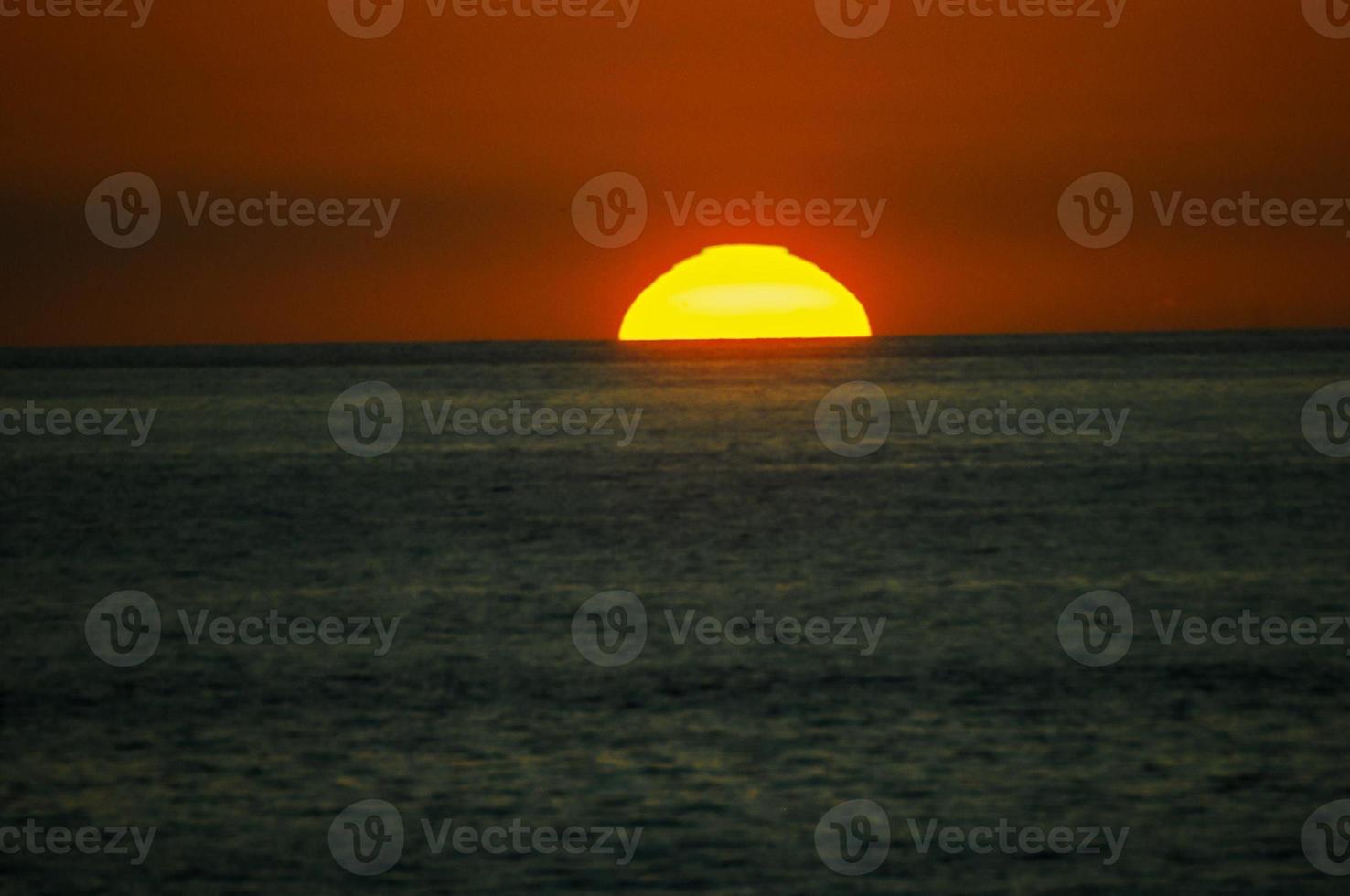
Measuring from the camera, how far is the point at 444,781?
12.8 meters

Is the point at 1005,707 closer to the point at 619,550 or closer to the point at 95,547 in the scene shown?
the point at 619,550

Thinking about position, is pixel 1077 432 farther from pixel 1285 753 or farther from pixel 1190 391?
pixel 1285 753

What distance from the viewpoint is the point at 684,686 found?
1702cm

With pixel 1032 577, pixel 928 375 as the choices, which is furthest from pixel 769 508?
pixel 928 375

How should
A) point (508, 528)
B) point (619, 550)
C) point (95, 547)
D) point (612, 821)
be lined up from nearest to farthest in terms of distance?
point (612, 821) → point (619, 550) → point (95, 547) → point (508, 528)

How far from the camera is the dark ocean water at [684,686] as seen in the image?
10836 mm

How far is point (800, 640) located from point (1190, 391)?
99245 mm

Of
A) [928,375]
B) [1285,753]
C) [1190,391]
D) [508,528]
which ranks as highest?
[928,375]

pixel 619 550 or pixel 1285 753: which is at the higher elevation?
pixel 619 550

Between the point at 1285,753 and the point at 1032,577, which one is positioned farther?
the point at 1032,577

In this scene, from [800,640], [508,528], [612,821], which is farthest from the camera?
[508,528]

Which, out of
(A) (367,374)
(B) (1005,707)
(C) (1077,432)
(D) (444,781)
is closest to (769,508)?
(B) (1005,707)

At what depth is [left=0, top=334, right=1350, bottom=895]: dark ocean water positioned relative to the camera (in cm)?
1084

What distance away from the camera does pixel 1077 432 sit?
71312mm
